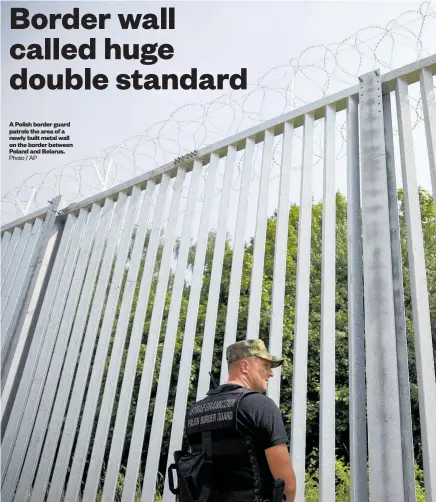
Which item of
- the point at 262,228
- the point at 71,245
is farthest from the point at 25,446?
the point at 262,228

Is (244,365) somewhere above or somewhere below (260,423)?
above

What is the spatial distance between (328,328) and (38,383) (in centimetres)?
294

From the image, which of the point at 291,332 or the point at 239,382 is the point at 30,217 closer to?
the point at 239,382

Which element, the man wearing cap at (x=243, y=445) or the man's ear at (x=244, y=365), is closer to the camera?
the man wearing cap at (x=243, y=445)

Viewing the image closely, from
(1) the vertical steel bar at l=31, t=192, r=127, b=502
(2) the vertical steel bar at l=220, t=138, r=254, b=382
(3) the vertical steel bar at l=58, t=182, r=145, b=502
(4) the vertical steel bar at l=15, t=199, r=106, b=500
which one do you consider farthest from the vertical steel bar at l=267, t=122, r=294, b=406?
(4) the vertical steel bar at l=15, t=199, r=106, b=500

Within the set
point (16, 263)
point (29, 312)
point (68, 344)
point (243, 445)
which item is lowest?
point (243, 445)

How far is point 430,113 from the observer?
277 cm

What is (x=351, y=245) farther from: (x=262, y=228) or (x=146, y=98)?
(x=146, y=98)

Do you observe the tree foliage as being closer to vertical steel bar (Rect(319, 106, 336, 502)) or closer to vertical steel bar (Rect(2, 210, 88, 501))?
vertical steel bar (Rect(2, 210, 88, 501))

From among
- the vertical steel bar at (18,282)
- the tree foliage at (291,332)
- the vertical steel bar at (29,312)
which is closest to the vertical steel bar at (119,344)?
the vertical steel bar at (29,312)

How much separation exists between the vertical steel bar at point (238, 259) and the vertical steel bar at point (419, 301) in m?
1.11

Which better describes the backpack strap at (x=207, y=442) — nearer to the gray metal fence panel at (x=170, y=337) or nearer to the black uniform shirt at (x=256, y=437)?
the black uniform shirt at (x=256, y=437)

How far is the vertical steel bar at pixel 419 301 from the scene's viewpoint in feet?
7.36

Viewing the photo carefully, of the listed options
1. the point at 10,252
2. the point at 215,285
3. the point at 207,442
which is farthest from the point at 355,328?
the point at 10,252
